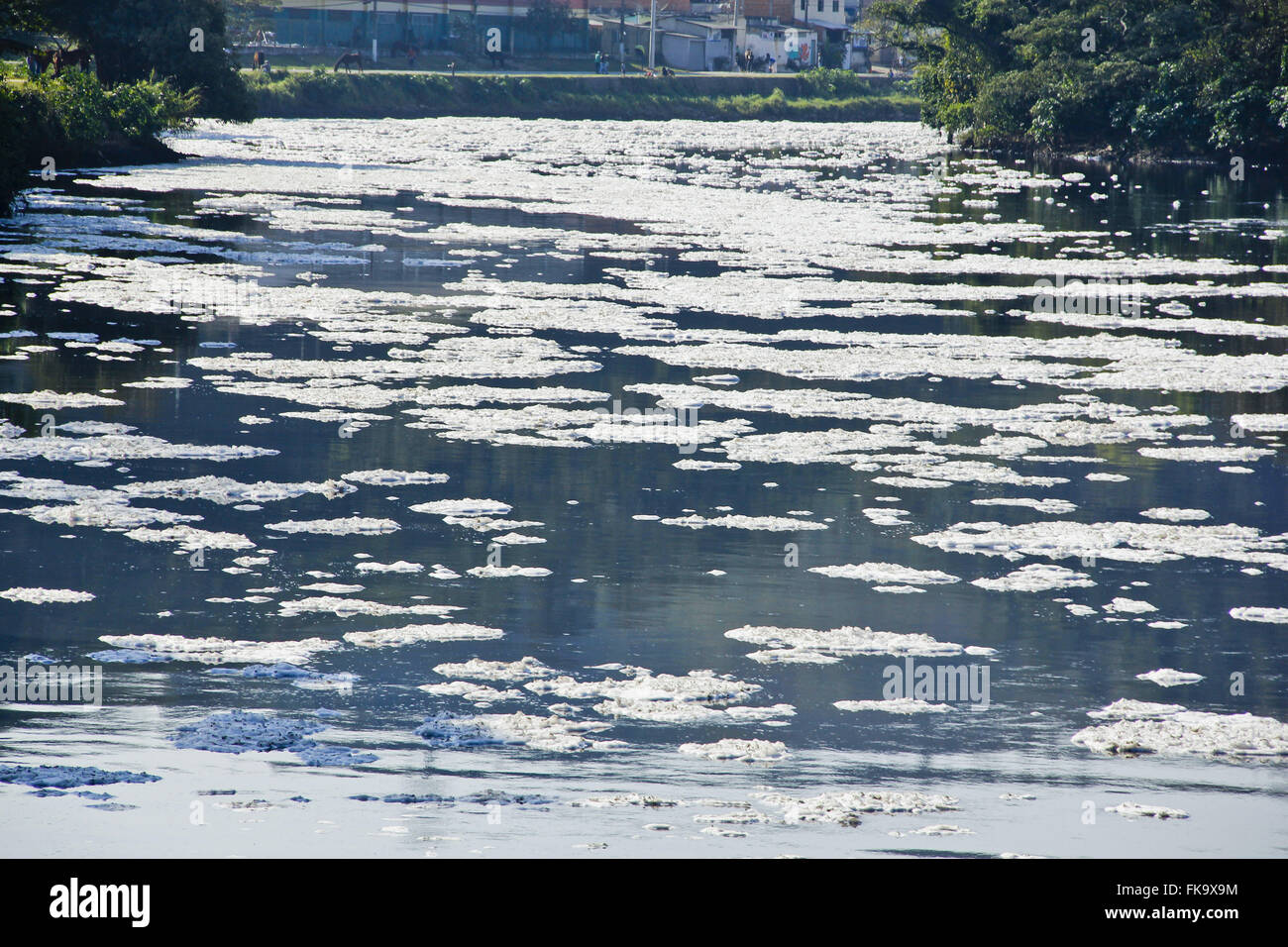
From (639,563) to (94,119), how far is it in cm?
3239

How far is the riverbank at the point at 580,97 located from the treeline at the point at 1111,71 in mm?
22562

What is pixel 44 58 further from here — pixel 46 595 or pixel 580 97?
pixel 46 595

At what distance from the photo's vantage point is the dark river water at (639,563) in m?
5.70

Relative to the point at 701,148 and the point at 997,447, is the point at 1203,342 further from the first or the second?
the point at 701,148

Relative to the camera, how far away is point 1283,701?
6809 mm

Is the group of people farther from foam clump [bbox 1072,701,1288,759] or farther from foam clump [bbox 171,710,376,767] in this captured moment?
foam clump [bbox 171,710,376,767]

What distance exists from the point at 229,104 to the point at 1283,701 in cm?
4198

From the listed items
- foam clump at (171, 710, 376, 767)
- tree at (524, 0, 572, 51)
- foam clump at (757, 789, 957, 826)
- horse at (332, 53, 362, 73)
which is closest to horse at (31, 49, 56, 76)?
horse at (332, 53, 362, 73)

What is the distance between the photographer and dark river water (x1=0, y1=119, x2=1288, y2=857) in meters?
5.70

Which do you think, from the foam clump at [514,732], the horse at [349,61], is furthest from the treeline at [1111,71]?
the foam clump at [514,732]

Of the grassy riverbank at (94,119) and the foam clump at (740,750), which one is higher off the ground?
the grassy riverbank at (94,119)

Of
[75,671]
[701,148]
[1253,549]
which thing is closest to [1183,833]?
[1253,549]

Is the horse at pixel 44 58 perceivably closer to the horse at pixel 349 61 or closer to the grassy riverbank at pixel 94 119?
the grassy riverbank at pixel 94 119

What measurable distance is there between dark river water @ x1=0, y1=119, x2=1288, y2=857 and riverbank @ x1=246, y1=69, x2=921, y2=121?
169 feet
